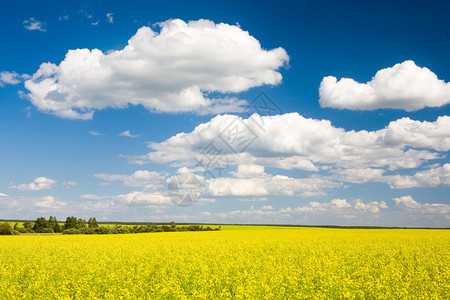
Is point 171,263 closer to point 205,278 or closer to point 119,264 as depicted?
point 119,264

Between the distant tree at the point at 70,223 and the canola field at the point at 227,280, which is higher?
the canola field at the point at 227,280

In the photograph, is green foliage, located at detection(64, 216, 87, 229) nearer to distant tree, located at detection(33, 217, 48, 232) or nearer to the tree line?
the tree line

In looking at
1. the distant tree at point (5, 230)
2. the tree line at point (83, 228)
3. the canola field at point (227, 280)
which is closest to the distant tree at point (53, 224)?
the tree line at point (83, 228)

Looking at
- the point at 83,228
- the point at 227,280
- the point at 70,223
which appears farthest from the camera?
the point at 70,223

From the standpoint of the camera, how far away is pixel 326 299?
11500 mm

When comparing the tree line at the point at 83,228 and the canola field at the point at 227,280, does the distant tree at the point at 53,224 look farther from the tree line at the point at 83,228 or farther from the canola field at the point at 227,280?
the canola field at the point at 227,280

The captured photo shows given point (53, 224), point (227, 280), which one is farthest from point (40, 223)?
point (227, 280)

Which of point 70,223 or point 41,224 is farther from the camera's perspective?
point 70,223

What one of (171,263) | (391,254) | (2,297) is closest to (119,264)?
(171,263)

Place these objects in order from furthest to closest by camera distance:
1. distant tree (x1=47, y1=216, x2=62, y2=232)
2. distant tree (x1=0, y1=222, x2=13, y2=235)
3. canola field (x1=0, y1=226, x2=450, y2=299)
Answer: distant tree (x1=47, y1=216, x2=62, y2=232) < distant tree (x1=0, y1=222, x2=13, y2=235) < canola field (x1=0, y1=226, x2=450, y2=299)

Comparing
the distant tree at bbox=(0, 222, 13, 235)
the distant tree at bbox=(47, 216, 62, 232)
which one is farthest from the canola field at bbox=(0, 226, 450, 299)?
the distant tree at bbox=(47, 216, 62, 232)

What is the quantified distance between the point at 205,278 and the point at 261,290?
2.97m

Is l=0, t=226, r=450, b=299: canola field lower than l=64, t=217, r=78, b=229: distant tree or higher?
higher

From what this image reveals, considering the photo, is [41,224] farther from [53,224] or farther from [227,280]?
[227,280]
